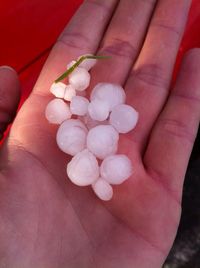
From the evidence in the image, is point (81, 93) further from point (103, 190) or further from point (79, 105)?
point (103, 190)

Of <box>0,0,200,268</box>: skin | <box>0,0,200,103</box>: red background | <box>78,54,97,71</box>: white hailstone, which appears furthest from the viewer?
<box>0,0,200,103</box>: red background

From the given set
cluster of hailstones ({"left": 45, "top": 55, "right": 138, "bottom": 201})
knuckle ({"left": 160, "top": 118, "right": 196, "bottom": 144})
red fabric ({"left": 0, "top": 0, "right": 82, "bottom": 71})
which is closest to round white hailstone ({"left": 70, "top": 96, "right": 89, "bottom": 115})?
cluster of hailstones ({"left": 45, "top": 55, "right": 138, "bottom": 201})

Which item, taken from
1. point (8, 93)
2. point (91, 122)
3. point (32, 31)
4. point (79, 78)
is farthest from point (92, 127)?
point (32, 31)

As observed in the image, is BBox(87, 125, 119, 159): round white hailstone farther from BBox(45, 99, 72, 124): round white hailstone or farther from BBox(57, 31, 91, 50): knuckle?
BBox(57, 31, 91, 50): knuckle

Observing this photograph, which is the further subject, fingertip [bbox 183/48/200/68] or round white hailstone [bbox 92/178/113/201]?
fingertip [bbox 183/48/200/68]

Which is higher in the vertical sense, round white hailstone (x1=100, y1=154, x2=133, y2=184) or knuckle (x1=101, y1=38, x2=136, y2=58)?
knuckle (x1=101, y1=38, x2=136, y2=58)

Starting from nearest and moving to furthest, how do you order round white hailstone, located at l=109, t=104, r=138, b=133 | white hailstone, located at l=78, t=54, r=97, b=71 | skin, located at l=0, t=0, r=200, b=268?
skin, located at l=0, t=0, r=200, b=268
round white hailstone, located at l=109, t=104, r=138, b=133
white hailstone, located at l=78, t=54, r=97, b=71

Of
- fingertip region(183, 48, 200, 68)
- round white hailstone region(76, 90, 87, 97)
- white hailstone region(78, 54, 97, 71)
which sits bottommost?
round white hailstone region(76, 90, 87, 97)
